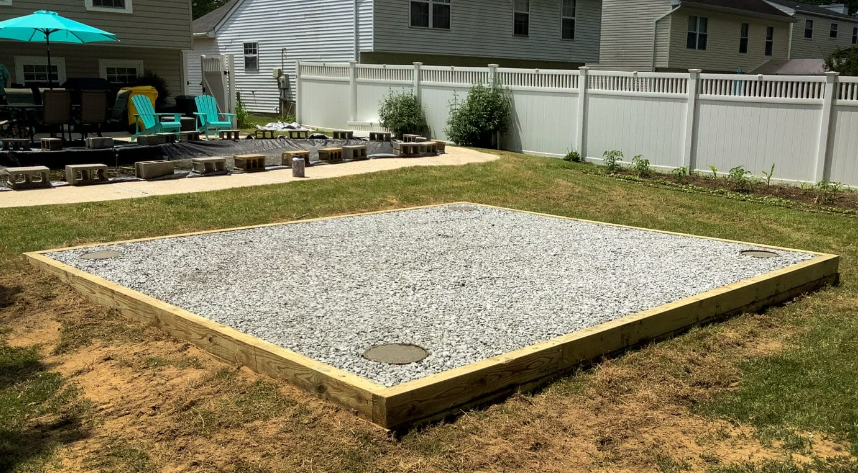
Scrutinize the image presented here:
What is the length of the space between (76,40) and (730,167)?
1194cm

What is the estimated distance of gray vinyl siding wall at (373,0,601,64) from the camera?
23406 millimetres

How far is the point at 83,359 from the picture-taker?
4707 mm

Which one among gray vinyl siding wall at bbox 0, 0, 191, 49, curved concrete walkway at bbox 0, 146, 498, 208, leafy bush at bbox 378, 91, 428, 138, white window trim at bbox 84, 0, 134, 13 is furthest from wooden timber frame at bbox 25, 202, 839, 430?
white window trim at bbox 84, 0, 134, 13

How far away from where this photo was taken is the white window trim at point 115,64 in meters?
19.3

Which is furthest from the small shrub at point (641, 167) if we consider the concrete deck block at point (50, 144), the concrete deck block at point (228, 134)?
the concrete deck block at point (50, 144)

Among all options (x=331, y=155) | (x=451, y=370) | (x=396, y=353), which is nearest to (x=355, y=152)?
(x=331, y=155)

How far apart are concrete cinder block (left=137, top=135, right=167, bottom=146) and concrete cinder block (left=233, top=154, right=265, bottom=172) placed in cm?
178

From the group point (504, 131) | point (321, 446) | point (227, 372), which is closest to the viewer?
point (321, 446)

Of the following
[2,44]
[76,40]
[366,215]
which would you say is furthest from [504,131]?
[2,44]

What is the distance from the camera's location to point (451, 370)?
398 cm

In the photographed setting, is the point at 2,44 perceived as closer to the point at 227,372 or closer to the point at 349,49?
the point at 349,49

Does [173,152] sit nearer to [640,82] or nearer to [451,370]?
[640,82]

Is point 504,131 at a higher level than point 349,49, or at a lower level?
lower

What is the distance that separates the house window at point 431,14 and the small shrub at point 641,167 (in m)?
12.5
